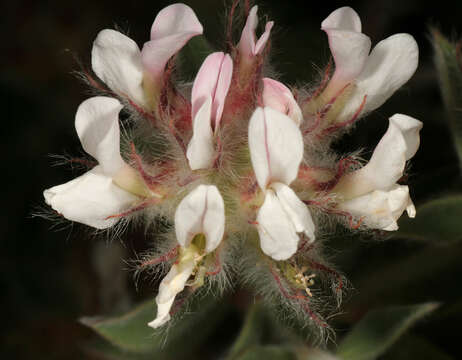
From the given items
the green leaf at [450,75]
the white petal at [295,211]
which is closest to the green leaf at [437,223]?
the green leaf at [450,75]

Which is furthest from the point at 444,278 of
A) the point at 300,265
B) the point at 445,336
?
the point at 300,265

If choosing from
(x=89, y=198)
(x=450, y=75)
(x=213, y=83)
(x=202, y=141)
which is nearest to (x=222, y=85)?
(x=213, y=83)

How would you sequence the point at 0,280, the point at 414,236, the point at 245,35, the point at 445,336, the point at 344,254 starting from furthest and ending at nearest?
the point at 0,280, the point at 445,336, the point at 344,254, the point at 414,236, the point at 245,35

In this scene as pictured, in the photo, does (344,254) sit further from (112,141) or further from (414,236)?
(112,141)

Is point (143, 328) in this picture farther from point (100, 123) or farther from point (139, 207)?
point (100, 123)

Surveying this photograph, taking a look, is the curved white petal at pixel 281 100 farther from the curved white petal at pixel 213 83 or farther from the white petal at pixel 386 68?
the white petal at pixel 386 68

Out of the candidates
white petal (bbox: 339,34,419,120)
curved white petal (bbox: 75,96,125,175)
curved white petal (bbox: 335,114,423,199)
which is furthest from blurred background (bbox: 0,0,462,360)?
curved white petal (bbox: 75,96,125,175)

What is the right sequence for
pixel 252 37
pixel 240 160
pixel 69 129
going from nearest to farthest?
pixel 252 37
pixel 240 160
pixel 69 129
